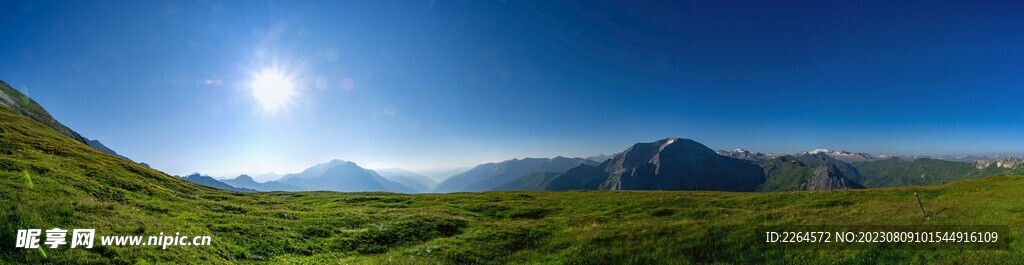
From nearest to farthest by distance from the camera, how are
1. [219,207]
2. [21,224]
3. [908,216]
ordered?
[21,224] < [908,216] < [219,207]

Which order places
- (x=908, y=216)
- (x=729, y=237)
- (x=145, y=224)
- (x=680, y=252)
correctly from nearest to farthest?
1. (x=145, y=224)
2. (x=680, y=252)
3. (x=729, y=237)
4. (x=908, y=216)

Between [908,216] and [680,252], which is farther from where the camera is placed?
[908,216]

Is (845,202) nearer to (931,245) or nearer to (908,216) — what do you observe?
(908,216)

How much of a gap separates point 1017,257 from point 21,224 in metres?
40.2

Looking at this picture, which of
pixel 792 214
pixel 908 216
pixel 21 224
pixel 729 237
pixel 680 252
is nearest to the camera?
pixel 21 224

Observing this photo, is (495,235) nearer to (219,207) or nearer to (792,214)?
(792,214)

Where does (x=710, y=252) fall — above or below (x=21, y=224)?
below

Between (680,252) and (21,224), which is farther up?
(21,224)

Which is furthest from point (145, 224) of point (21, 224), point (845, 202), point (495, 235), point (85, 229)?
point (845, 202)

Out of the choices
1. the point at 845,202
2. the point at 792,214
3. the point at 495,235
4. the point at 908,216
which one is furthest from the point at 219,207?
the point at 845,202

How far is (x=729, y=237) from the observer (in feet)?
71.2

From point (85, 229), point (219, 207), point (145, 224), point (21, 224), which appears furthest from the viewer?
point (219, 207)

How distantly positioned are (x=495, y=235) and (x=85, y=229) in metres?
19.8

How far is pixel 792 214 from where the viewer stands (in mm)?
29719
